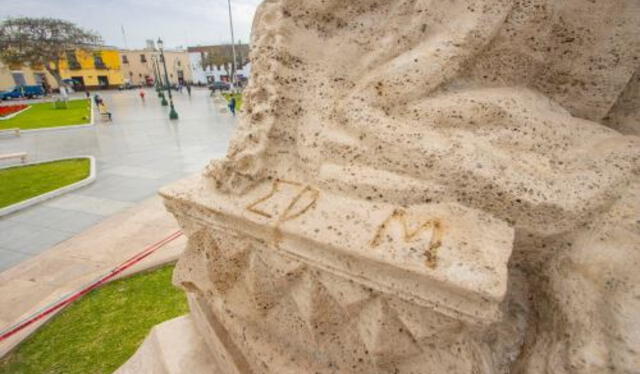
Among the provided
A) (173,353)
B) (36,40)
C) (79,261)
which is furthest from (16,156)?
(36,40)

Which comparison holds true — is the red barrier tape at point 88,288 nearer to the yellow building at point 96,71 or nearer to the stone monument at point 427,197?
the stone monument at point 427,197

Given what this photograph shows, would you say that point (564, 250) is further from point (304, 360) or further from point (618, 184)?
point (304, 360)

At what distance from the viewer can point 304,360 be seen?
1688mm

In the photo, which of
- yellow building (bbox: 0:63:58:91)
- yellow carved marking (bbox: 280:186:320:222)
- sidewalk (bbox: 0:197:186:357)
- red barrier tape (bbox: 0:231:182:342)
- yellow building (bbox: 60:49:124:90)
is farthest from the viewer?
yellow building (bbox: 60:49:124:90)

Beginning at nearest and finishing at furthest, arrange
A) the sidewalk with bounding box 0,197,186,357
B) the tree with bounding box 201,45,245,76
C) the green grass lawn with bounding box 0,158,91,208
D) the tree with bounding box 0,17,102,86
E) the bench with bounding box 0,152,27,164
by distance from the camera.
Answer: the sidewalk with bounding box 0,197,186,357
the green grass lawn with bounding box 0,158,91,208
the bench with bounding box 0,152,27,164
the tree with bounding box 0,17,102,86
the tree with bounding box 201,45,245,76

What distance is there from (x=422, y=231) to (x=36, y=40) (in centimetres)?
3277

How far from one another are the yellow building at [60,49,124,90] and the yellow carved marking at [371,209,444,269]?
45.7 meters

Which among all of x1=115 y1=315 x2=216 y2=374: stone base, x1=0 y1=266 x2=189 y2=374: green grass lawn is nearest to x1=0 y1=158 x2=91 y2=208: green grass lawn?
x1=0 y1=266 x2=189 y2=374: green grass lawn

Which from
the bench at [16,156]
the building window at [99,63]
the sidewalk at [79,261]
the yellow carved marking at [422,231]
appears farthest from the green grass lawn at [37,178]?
the building window at [99,63]

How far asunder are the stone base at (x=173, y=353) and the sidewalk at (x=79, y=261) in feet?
4.26

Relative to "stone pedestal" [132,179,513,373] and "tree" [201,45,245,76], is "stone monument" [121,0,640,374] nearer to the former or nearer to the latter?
"stone pedestal" [132,179,513,373]

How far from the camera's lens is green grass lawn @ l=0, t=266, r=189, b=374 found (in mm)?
2707

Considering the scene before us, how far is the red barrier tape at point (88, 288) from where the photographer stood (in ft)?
9.89

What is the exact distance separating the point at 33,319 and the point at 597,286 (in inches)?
157
